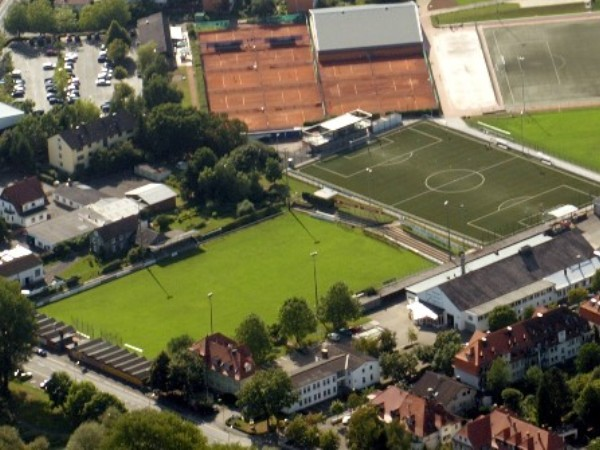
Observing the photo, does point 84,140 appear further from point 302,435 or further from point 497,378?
point 497,378

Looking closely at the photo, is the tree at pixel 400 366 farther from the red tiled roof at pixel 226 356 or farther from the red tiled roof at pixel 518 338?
the red tiled roof at pixel 226 356

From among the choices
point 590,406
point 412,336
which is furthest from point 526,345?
point 590,406

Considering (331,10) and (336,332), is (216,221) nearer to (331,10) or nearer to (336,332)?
(336,332)

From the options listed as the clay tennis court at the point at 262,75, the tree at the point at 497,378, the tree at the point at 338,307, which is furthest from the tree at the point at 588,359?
the clay tennis court at the point at 262,75

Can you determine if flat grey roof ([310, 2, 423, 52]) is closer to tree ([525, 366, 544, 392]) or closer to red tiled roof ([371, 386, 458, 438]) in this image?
tree ([525, 366, 544, 392])

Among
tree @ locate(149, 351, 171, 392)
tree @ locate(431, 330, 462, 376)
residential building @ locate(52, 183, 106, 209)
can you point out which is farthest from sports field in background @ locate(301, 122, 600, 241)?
tree @ locate(149, 351, 171, 392)

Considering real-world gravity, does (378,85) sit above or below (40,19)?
below

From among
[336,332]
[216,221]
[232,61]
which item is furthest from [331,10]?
[336,332]
